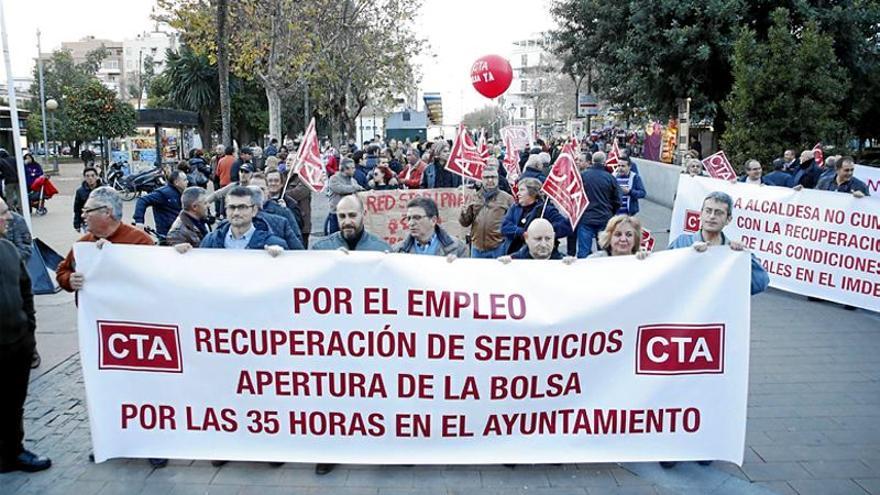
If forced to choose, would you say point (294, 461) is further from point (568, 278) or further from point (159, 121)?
point (159, 121)

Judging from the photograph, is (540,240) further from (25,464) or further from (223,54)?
(223,54)

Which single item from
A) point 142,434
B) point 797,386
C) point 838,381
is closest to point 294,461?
point 142,434

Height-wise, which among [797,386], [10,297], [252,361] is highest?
[10,297]

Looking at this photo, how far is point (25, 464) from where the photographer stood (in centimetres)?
475

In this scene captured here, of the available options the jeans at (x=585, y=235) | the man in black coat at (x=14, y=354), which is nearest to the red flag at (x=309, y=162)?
the jeans at (x=585, y=235)

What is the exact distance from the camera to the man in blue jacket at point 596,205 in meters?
9.66

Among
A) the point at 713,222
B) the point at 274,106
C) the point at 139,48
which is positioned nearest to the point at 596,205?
the point at 713,222

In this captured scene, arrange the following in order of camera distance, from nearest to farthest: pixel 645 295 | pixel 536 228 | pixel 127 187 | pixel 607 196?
pixel 645 295, pixel 536 228, pixel 607 196, pixel 127 187

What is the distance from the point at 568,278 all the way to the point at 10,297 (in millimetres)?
3374

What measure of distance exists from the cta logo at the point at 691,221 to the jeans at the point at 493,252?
4.05 metres

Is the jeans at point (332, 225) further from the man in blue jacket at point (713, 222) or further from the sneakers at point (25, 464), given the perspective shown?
the sneakers at point (25, 464)

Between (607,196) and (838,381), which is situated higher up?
(607,196)

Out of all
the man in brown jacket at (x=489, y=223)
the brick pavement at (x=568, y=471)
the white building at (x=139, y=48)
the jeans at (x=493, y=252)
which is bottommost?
the brick pavement at (x=568, y=471)

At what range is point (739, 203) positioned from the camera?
10.0m
